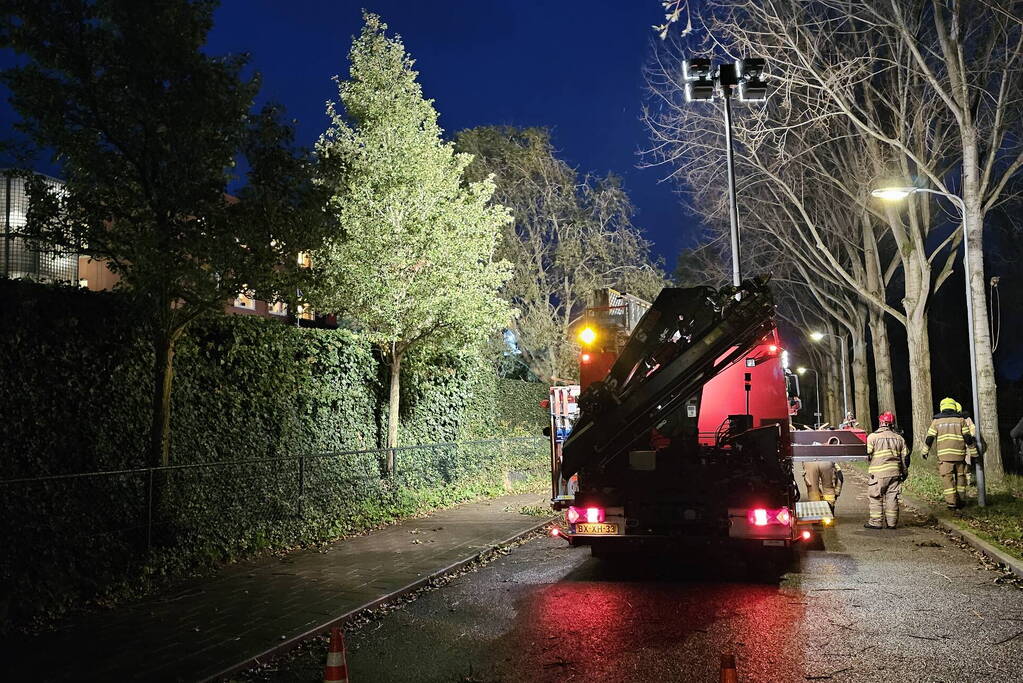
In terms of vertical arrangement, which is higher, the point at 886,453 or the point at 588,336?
the point at 588,336

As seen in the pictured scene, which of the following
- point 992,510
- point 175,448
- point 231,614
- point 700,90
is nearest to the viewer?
point 231,614

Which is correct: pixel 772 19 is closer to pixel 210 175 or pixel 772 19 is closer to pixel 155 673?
pixel 210 175

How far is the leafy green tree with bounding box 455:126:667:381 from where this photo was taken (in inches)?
1217

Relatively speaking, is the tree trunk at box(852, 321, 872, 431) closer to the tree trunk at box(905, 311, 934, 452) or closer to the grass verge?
the tree trunk at box(905, 311, 934, 452)

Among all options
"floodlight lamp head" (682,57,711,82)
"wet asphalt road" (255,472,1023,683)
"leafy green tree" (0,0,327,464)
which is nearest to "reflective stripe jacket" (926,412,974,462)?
"wet asphalt road" (255,472,1023,683)

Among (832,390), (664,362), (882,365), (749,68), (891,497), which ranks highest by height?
(749,68)

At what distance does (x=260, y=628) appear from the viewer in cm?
725

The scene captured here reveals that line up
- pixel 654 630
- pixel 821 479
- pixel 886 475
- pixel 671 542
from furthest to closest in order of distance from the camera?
pixel 821 479
pixel 886 475
pixel 671 542
pixel 654 630

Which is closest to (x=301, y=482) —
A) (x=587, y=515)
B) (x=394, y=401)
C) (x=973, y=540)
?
(x=394, y=401)

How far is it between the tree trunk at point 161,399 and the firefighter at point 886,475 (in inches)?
385

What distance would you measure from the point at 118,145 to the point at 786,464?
28.6 feet

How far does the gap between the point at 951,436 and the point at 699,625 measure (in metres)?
9.18

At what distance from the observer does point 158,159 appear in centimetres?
922

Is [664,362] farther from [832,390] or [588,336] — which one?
[832,390]
